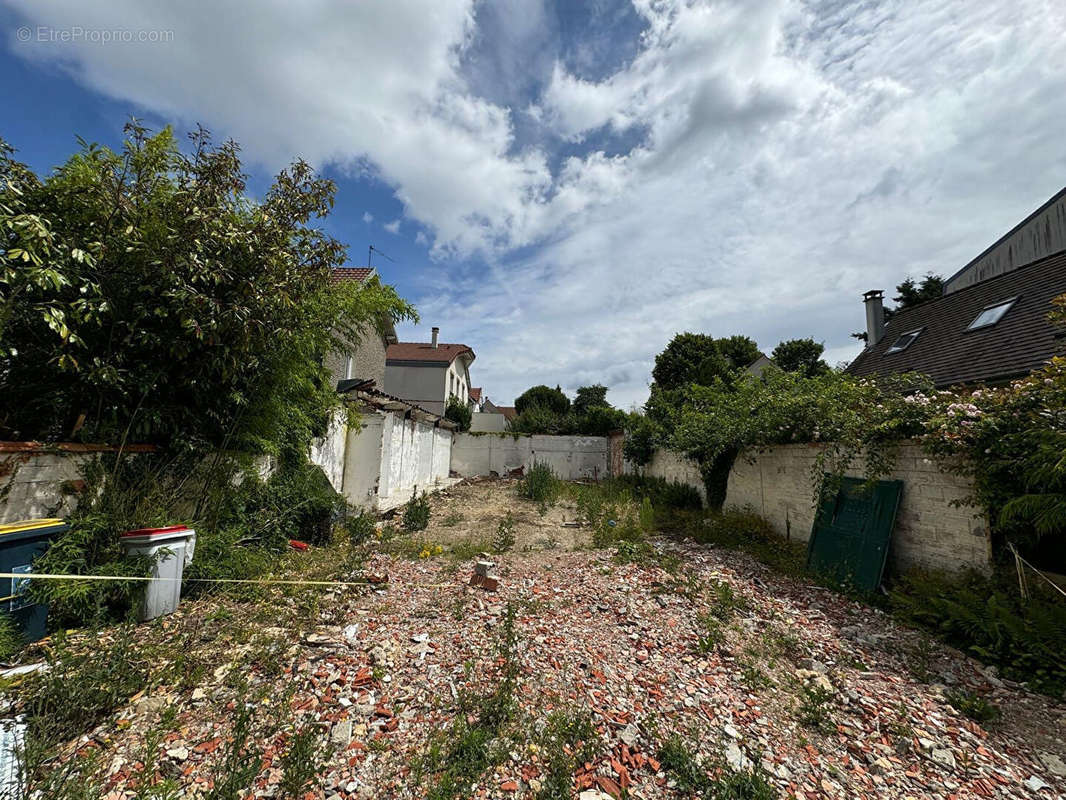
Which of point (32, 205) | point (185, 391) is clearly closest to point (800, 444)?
point (185, 391)

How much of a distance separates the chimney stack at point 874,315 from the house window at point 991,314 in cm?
344

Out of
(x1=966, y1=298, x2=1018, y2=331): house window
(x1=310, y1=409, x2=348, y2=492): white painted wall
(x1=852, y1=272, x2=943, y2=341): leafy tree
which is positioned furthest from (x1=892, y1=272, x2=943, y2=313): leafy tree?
(x1=310, y1=409, x2=348, y2=492): white painted wall

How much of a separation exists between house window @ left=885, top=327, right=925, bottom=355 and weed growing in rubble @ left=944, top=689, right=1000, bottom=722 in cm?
1105

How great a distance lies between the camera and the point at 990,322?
29.0 ft

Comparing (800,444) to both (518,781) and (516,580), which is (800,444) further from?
(518,781)

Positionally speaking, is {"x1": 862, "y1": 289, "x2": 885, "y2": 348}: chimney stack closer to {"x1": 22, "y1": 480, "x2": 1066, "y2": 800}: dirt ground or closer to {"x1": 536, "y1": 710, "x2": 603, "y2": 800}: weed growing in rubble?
{"x1": 22, "y1": 480, "x2": 1066, "y2": 800}: dirt ground

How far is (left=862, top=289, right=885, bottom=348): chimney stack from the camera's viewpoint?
42.5 ft

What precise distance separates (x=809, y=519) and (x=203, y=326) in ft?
25.8

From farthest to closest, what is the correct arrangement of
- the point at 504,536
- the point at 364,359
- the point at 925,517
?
the point at 364,359
the point at 504,536
the point at 925,517

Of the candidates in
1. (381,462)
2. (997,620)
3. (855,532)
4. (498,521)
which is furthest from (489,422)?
(997,620)

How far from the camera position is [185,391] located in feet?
14.5

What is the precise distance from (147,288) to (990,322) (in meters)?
14.3

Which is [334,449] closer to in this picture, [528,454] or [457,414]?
[528,454]

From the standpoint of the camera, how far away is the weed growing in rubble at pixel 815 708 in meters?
2.63
